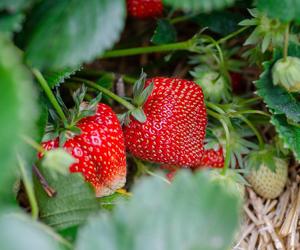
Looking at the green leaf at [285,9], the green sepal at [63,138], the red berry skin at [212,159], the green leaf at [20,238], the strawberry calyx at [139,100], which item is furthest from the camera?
the red berry skin at [212,159]

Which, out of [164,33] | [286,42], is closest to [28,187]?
[286,42]

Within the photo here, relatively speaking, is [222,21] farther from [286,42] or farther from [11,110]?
[11,110]

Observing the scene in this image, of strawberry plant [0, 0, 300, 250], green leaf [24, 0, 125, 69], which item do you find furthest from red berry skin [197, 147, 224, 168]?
green leaf [24, 0, 125, 69]

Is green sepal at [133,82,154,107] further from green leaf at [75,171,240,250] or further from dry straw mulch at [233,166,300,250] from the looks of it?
green leaf at [75,171,240,250]

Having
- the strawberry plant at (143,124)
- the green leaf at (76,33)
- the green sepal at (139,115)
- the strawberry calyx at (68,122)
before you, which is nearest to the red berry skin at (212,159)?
the strawberry plant at (143,124)

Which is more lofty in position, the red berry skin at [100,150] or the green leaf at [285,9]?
the green leaf at [285,9]

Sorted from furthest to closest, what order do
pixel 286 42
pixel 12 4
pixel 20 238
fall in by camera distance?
pixel 286 42
pixel 12 4
pixel 20 238

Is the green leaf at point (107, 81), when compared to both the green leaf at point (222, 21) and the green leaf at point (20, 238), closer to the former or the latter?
the green leaf at point (222, 21)

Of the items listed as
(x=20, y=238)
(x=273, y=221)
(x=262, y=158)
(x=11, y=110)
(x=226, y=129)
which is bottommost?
(x=273, y=221)
